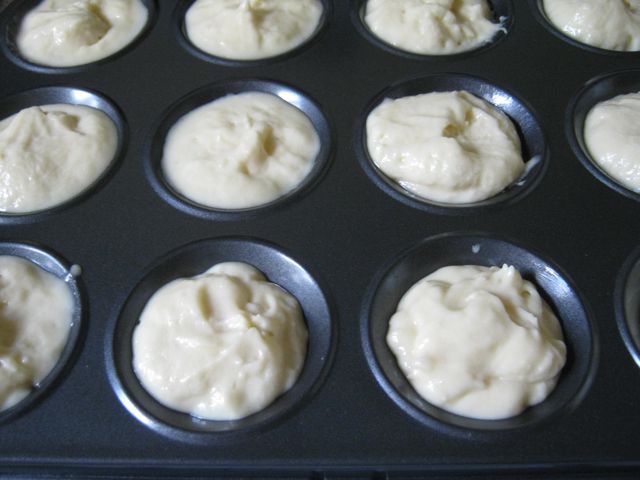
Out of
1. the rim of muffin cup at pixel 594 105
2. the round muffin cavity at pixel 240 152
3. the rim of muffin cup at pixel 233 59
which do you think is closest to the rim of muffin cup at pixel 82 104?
the round muffin cavity at pixel 240 152

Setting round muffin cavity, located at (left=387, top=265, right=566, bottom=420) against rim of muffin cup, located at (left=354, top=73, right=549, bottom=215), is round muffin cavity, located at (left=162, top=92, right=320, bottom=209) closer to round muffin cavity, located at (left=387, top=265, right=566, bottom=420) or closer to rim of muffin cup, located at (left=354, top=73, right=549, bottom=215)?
rim of muffin cup, located at (left=354, top=73, right=549, bottom=215)

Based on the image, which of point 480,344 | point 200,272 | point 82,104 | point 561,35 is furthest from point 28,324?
point 561,35

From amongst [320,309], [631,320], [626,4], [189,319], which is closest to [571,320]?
[631,320]

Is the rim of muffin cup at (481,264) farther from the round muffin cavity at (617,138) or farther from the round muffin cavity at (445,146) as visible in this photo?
the round muffin cavity at (617,138)

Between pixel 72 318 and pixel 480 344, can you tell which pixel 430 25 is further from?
pixel 72 318

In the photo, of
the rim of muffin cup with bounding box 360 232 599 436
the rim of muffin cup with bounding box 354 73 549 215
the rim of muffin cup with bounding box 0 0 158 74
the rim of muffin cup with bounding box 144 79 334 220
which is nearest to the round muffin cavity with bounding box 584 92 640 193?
the rim of muffin cup with bounding box 354 73 549 215
